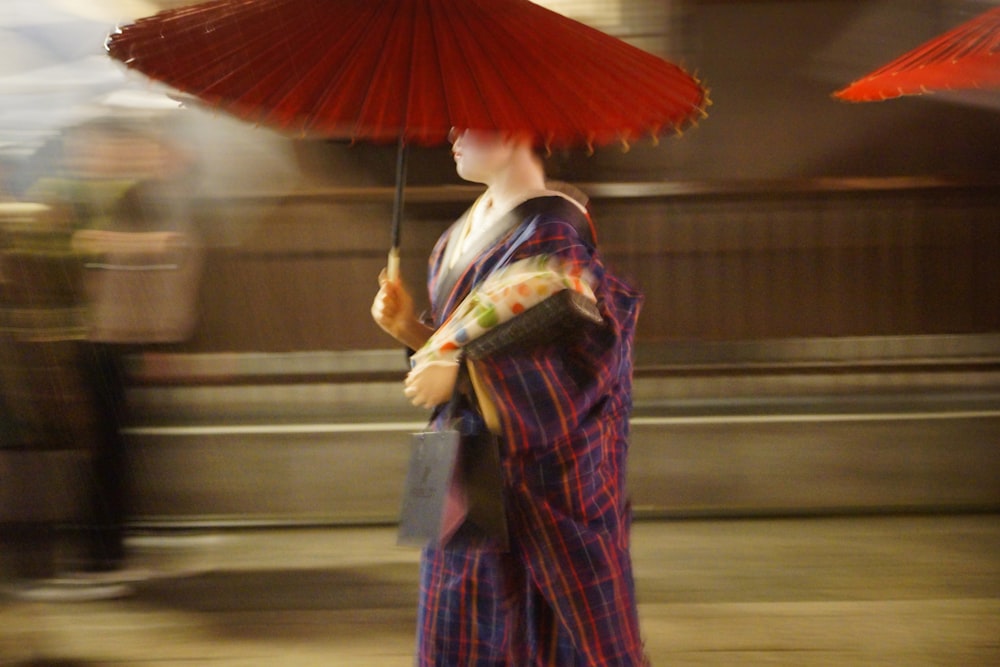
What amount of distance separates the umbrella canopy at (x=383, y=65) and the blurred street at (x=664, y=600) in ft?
6.39

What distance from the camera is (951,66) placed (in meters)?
2.22

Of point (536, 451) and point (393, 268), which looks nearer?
point (536, 451)

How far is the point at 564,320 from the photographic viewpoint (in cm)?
190

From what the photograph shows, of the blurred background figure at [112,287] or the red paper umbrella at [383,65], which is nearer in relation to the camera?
the red paper umbrella at [383,65]

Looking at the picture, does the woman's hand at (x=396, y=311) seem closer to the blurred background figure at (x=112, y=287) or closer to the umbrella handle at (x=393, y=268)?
the umbrella handle at (x=393, y=268)

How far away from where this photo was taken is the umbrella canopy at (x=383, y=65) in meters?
1.87

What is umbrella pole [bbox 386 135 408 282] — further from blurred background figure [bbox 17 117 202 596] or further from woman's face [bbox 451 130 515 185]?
blurred background figure [bbox 17 117 202 596]

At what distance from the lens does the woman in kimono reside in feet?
6.45

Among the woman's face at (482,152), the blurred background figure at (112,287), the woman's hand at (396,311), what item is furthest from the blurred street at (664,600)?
the woman's face at (482,152)

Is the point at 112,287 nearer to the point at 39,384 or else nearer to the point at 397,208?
the point at 39,384

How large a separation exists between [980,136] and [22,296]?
443 centimetres

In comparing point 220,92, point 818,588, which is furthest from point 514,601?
point 818,588

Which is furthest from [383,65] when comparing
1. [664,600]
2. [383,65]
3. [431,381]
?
[664,600]

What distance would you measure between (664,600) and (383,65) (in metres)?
2.46
